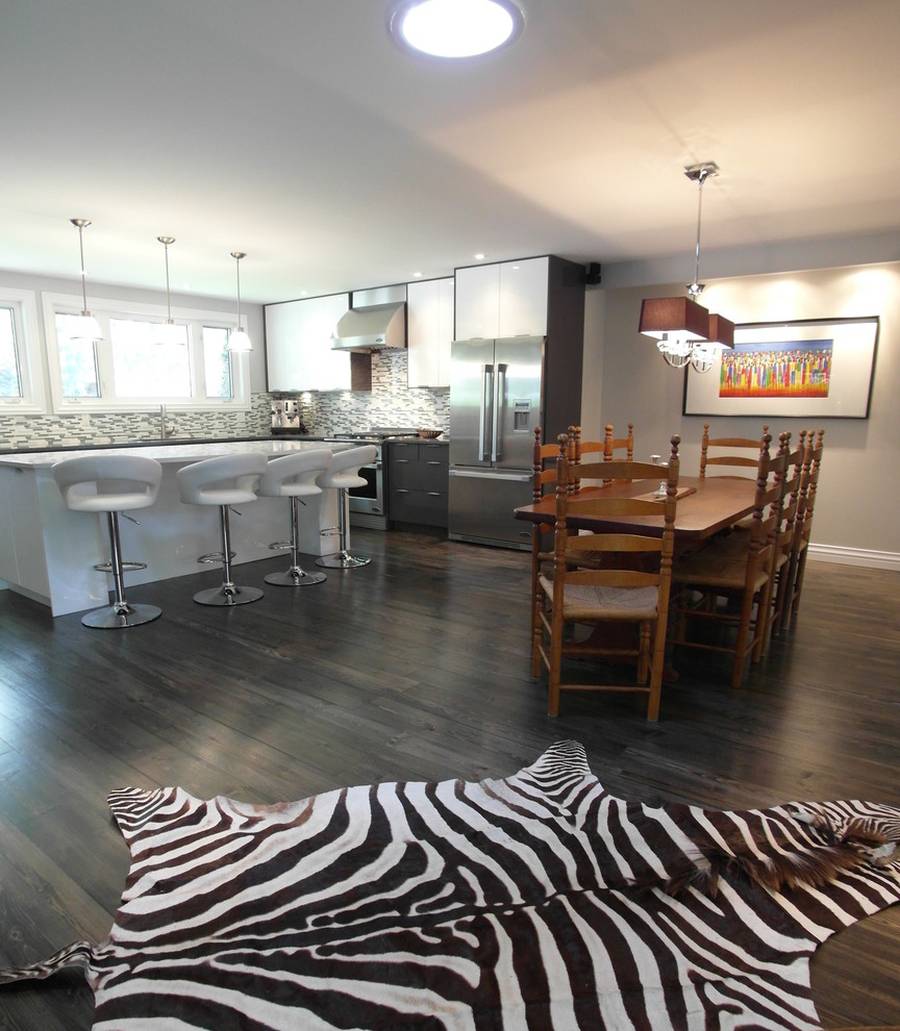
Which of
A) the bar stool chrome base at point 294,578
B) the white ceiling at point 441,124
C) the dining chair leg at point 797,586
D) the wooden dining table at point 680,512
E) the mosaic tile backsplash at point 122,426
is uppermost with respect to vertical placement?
the white ceiling at point 441,124

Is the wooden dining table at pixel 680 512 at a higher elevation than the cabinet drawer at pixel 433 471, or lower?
higher

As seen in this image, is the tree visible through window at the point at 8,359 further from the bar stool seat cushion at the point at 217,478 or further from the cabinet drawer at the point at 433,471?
the cabinet drawer at the point at 433,471

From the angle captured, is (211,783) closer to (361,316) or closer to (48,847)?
(48,847)

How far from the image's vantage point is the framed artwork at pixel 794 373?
4.86 m

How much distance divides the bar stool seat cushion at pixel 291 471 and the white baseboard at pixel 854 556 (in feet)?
13.2

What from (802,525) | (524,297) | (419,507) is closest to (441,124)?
(524,297)

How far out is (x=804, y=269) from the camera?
479 centimetres

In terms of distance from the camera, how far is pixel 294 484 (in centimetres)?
433

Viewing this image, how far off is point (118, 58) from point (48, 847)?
2565 mm

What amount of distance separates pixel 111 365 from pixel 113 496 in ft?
11.8

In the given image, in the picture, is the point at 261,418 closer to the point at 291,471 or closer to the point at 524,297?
the point at 524,297

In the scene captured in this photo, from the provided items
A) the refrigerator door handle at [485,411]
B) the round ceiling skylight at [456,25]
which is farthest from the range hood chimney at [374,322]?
the round ceiling skylight at [456,25]

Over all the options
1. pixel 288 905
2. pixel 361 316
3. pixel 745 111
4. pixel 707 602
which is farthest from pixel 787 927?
pixel 361 316

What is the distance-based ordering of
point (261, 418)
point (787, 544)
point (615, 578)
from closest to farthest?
point (615, 578)
point (787, 544)
point (261, 418)
